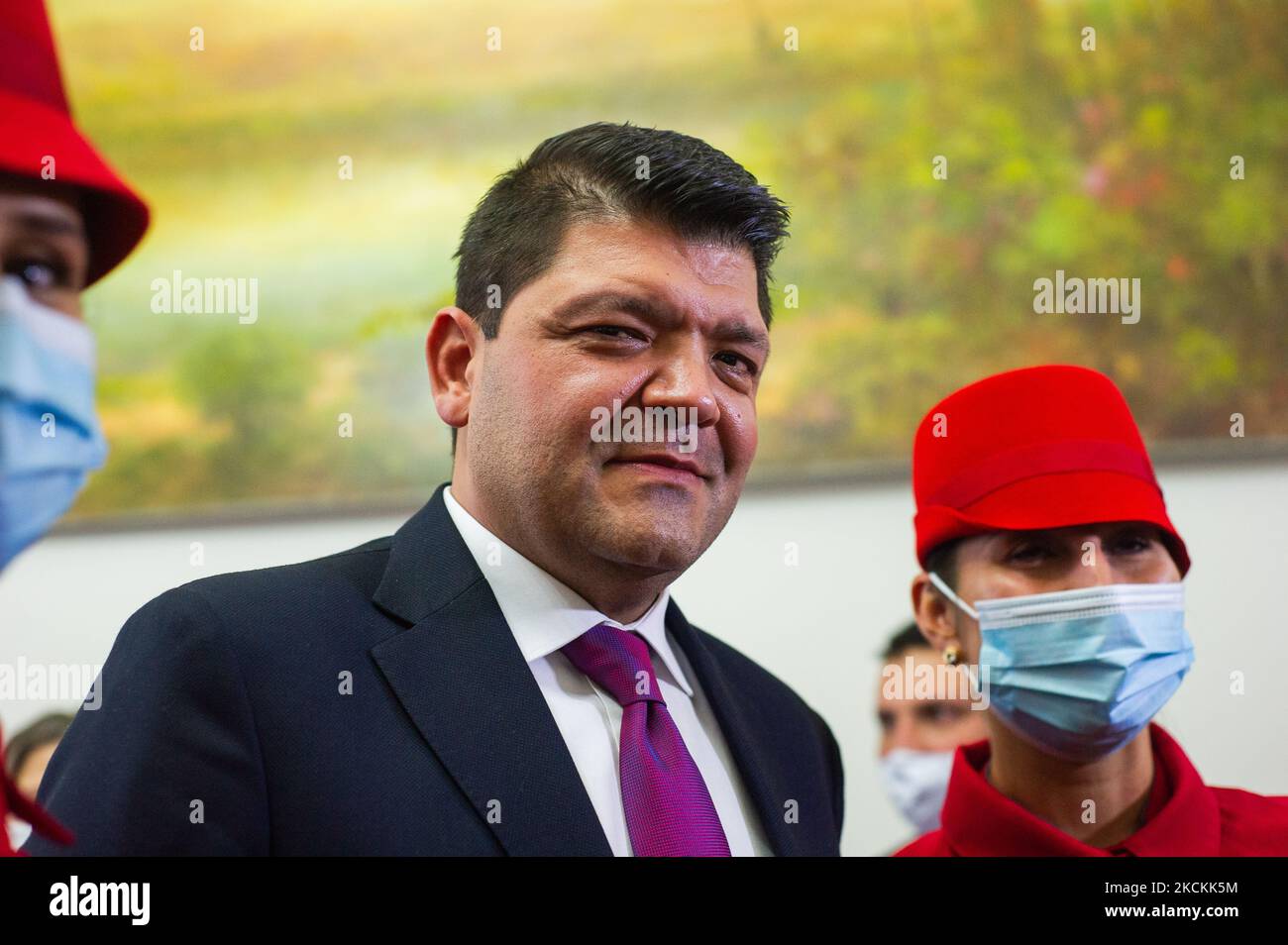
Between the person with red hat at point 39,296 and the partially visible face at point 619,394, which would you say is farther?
the partially visible face at point 619,394

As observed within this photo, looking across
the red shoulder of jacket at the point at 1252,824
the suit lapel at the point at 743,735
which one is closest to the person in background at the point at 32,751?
the suit lapel at the point at 743,735

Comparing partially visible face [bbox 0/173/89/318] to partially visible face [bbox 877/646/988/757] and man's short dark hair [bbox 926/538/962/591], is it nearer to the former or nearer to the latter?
man's short dark hair [bbox 926/538/962/591]

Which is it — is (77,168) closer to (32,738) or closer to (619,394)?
(619,394)

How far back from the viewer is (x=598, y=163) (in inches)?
53.9

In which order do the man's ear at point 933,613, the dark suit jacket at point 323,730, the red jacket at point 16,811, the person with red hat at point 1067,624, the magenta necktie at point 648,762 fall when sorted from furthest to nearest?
the man's ear at point 933,613, the person with red hat at point 1067,624, the magenta necktie at point 648,762, the dark suit jacket at point 323,730, the red jacket at point 16,811

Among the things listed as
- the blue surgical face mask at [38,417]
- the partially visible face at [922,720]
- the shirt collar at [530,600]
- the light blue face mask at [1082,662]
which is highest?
the blue surgical face mask at [38,417]

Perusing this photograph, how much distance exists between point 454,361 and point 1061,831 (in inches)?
32.3

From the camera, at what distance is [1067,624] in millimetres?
1473

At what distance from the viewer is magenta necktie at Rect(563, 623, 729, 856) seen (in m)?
1.24

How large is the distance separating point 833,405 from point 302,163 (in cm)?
104

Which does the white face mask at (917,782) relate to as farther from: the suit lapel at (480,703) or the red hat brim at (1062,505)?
the suit lapel at (480,703)

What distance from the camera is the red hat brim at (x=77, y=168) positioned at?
36.0 inches
